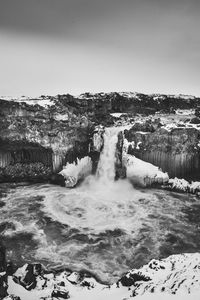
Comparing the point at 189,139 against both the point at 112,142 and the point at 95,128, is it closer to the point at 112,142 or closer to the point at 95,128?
the point at 112,142

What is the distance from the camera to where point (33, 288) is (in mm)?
10750

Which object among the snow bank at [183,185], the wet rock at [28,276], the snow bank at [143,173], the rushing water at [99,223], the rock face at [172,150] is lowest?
the rushing water at [99,223]

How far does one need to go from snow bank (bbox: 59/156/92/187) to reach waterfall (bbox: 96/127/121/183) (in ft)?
2.90

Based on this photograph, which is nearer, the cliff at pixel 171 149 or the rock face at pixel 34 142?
the cliff at pixel 171 149

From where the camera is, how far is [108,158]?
25.1m

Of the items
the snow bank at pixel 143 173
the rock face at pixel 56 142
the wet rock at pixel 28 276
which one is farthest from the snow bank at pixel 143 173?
the wet rock at pixel 28 276

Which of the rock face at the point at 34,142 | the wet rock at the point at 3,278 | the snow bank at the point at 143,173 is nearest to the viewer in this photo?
A: the wet rock at the point at 3,278

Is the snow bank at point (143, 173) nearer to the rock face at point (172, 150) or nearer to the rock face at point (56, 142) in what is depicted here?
the rock face at point (172, 150)

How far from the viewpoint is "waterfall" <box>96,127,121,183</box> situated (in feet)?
80.8

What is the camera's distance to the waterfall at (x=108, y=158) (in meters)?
24.6

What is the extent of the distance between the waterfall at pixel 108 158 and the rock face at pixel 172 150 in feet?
4.93

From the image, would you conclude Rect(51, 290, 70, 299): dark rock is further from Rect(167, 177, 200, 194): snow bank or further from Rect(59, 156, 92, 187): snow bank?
Rect(167, 177, 200, 194): snow bank

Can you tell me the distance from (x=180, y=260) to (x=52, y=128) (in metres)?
16.3

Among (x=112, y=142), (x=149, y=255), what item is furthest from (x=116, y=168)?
(x=149, y=255)
